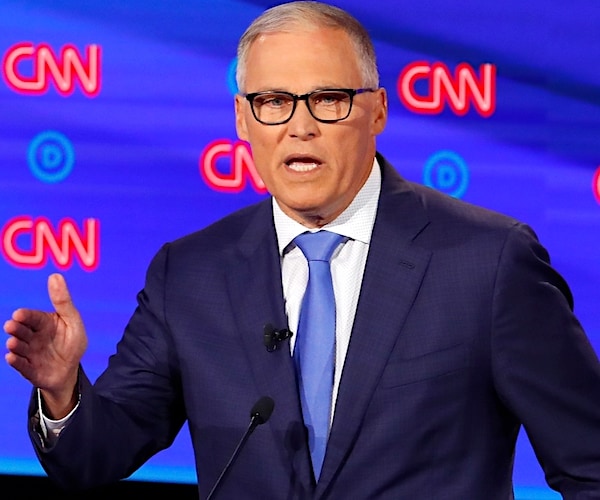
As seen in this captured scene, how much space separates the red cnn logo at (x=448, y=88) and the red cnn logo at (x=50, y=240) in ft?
2.99

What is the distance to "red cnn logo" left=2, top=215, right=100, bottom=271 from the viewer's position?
3156 mm

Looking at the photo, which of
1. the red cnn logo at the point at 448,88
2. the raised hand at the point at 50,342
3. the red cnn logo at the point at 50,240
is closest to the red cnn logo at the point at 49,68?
the red cnn logo at the point at 50,240

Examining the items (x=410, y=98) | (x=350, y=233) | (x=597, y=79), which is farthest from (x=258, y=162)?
(x=597, y=79)

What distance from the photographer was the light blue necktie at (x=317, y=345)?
196cm

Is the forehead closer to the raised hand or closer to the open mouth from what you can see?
the open mouth

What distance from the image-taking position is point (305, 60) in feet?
6.53

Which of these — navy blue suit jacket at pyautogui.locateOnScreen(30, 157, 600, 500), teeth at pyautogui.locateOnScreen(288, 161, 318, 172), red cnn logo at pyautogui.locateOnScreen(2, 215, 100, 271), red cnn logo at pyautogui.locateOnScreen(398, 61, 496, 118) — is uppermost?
red cnn logo at pyautogui.locateOnScreen(398, 61, 496, 118)

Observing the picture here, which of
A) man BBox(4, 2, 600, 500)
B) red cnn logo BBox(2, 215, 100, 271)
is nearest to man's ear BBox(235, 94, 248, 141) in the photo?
man BBox(4, 2, 600, 500)

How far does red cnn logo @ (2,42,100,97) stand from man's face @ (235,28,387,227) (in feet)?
4.00

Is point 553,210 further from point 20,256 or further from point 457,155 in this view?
point 20,256

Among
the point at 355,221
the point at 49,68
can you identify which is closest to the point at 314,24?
the point at 355,221

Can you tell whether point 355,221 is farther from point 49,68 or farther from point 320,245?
point 49,68

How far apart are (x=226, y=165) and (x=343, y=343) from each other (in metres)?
1.22

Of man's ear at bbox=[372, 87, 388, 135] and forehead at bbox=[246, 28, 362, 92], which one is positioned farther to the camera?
man's ear at bbox=[372, 87, 388, 135]
